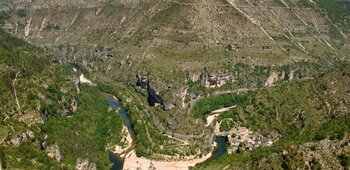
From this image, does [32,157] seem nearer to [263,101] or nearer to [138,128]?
[138,128]

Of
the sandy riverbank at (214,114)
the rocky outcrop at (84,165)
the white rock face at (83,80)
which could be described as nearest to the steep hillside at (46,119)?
the rocky outcrop at (84,165)

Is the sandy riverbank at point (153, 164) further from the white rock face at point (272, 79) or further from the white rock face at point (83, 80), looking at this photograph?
the white rock face at point (272, 79)

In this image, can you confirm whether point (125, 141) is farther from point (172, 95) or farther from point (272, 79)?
point (272, 79)

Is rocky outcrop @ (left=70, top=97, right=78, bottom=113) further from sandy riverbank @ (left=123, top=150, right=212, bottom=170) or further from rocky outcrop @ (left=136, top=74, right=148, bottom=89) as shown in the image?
rocky outcrop @ (left=136, top=74, right=148, bottom=89)

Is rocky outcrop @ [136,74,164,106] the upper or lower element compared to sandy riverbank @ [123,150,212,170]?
lower

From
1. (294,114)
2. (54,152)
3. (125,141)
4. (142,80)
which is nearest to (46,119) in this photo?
(54,152)

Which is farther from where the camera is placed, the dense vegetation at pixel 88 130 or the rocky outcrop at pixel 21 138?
the dense vegetation at pixel 88 130

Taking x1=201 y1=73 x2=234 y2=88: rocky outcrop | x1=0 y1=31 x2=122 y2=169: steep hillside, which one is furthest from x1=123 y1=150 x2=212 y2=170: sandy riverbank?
x1=201 y1=73 x2=234 y2=88: rocky outcrop
